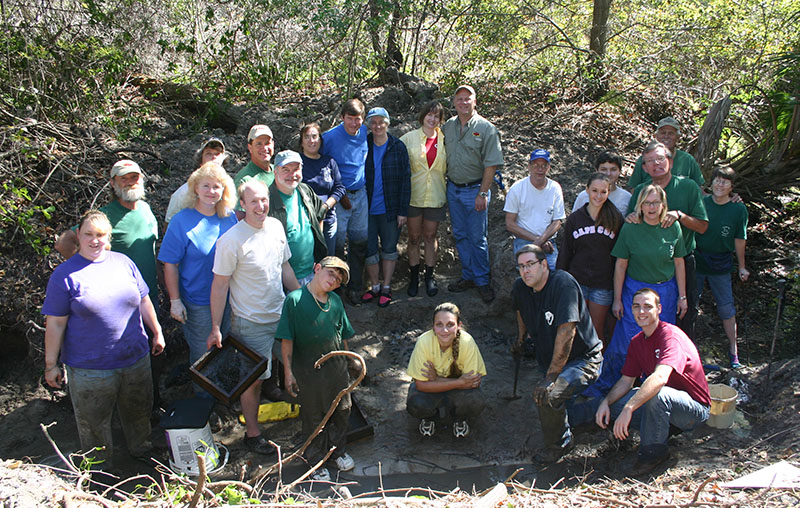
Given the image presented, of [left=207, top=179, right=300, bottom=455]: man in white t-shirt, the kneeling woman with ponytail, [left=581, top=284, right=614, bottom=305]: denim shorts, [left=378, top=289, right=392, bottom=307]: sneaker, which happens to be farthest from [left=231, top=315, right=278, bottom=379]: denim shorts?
[left=581, top=284, right=614, bottom=305]: denim shorts

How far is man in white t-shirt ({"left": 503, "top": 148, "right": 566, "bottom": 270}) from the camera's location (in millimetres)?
5469

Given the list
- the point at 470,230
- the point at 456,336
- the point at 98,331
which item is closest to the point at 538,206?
the point at 470,230

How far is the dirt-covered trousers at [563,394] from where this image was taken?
14.4 feet

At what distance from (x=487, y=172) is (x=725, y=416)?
2.87 meters

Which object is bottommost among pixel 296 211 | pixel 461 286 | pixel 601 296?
pixel 461 286

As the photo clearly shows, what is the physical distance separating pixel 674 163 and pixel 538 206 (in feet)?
4.04

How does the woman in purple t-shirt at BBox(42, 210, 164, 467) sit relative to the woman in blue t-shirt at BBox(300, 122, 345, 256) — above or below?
below

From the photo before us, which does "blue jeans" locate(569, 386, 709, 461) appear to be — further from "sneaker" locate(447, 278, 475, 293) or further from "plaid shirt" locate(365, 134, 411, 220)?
"plaid shirt" locate(365, 134, 411, 220)

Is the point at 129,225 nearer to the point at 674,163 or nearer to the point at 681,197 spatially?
the point at 681,197

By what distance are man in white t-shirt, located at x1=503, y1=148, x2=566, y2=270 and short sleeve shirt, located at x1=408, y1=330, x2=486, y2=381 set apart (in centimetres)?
130

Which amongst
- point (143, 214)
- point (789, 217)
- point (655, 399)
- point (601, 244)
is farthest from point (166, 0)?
point (789, 217)

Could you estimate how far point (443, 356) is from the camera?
15.3 feet

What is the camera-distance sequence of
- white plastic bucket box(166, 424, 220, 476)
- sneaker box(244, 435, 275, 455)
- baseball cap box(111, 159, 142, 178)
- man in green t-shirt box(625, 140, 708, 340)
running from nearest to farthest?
white plastic bucket box(166, 424, 220, 476) < baseball cap box(111, 159, 142, 178) < sneaker box(244, 435, 275, 455) < man in green t-shirt box(625, 140, 708, 340)

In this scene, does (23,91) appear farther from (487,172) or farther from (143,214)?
(487,172)
